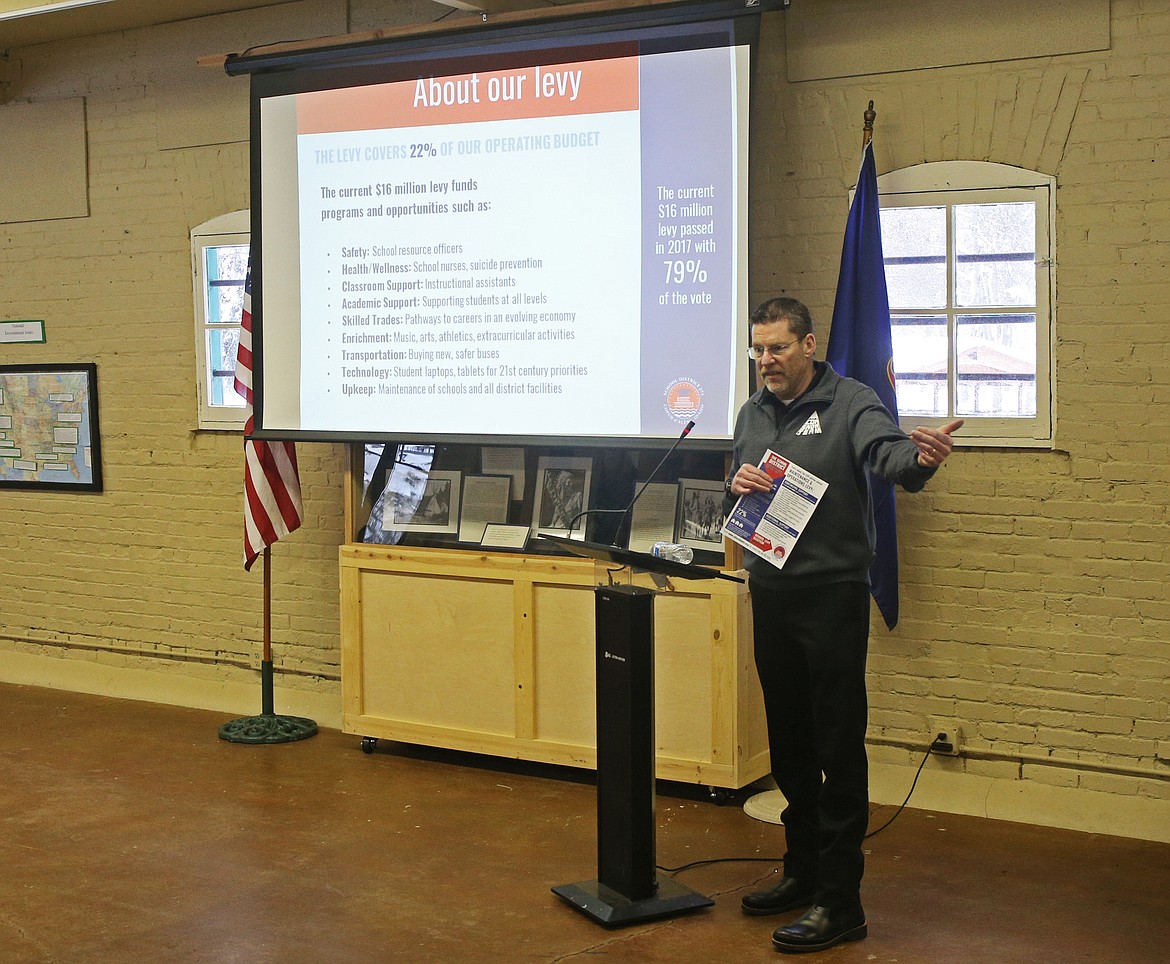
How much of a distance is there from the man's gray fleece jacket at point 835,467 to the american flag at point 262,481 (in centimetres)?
274

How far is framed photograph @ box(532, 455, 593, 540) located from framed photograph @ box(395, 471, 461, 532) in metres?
0.36

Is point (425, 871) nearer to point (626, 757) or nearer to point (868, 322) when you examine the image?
point (626, 757)

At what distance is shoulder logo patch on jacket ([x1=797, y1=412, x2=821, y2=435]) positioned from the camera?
347 centimetres

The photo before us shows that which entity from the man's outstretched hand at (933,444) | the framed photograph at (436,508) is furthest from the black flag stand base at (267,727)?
the man's outstretched hand at (933,444)

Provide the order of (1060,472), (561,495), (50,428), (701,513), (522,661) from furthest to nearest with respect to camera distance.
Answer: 1. (50,428)
2. (561,495)
3. (522,661)
4. (701,513)
5. (1060,472)

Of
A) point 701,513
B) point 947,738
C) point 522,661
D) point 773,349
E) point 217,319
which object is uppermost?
point 217,319

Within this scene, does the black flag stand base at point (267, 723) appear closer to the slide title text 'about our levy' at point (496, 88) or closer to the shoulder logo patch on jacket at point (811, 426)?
the slide title text 'about our levy' at point (496, 88)

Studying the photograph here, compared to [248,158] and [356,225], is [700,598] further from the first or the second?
[248,158]

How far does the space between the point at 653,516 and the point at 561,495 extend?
1.34 ft

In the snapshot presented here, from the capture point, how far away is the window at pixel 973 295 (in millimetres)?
4512

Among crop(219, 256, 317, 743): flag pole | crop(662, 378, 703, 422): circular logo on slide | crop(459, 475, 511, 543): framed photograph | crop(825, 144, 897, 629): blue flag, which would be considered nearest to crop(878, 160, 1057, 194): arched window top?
crop(825, 144, 897, 629): blue flag

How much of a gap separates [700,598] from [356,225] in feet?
6.55

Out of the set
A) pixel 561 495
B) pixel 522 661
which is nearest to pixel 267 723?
pixel 522 661

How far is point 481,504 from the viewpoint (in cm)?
539
